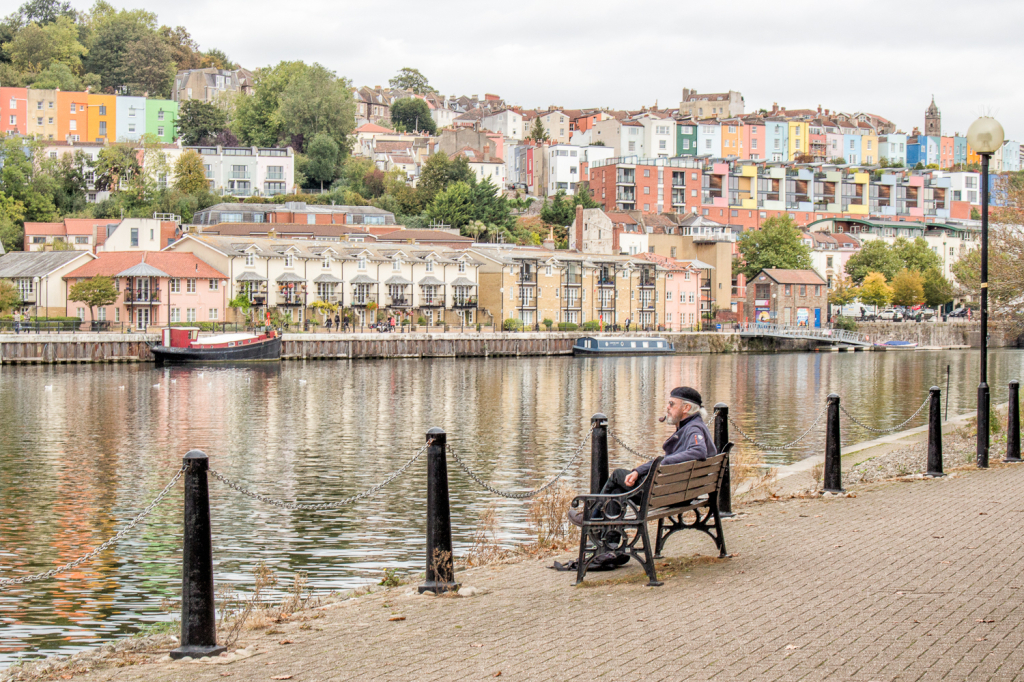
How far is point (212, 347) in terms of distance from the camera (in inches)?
2894

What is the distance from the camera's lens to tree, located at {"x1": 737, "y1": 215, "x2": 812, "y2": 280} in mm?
122250

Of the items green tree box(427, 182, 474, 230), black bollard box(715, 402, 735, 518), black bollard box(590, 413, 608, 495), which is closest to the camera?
black bollard box(590, 413, 608, 495)

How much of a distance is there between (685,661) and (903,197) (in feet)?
553

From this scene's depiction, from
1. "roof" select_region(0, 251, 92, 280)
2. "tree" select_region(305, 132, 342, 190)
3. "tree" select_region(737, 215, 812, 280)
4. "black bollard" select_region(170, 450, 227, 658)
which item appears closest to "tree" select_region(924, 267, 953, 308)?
"tree" select_region(737, 215, 812, 280)

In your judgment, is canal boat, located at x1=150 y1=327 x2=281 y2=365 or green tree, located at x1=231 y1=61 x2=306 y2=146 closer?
canal boat, located at x1=150 y1=327 x2=281 y2=365

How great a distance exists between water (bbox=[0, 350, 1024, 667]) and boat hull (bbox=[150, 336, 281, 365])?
2.70m

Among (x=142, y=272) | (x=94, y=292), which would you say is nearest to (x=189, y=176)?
(x=142, y=272)

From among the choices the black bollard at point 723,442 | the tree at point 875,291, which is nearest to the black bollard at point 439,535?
the black bollard at point 723,442

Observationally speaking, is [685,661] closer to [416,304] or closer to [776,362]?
[776,362]

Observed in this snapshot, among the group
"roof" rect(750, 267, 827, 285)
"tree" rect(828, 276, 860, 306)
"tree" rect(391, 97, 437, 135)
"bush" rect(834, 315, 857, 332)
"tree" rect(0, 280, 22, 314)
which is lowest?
"bush" rect(834, 315, 857, 332)

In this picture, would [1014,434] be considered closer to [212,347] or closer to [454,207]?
[212,347]

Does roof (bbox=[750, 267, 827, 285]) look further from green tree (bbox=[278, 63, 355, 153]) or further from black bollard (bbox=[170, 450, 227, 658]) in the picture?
black bollard (bbox=[170, 450, 227, 658])

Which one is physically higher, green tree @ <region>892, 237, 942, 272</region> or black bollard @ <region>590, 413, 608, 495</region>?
green tree @ <region>892, 237, 942, 272</region>

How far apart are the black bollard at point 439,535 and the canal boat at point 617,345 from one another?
82414 millimetres
